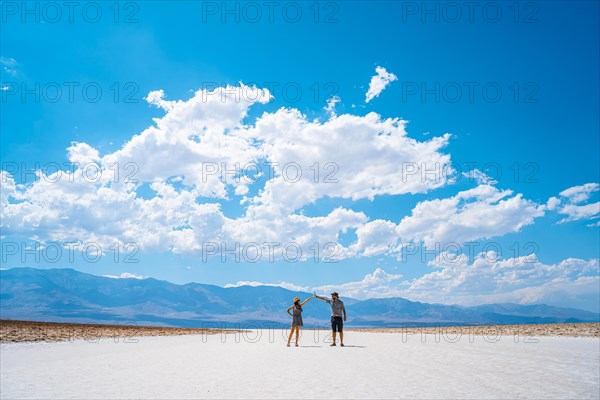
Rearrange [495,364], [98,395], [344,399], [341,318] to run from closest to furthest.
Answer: [344,399], [98,395], [495,364], [341,318]

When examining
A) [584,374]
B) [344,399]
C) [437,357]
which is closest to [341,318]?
[437,357]

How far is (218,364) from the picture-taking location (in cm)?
1380

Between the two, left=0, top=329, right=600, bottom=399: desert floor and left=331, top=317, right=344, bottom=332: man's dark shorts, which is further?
left=331, top=317, right=344, bottom=332: man's dark shorts

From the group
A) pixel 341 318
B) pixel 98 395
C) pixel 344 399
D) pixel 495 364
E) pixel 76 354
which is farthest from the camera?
pixel 341 318

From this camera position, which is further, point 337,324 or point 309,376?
point 337,324

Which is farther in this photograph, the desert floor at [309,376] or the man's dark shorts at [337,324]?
the man's dark shorts at [337,324]

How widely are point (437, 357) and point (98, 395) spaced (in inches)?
436

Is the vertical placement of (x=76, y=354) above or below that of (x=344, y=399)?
below

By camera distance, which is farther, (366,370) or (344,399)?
(366,370)

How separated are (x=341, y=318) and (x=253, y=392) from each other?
11898 mm

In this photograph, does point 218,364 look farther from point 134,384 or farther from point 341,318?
point 341,318

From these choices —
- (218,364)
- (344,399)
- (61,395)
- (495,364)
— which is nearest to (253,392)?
(344,399)

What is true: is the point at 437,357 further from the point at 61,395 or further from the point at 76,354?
the point at 76,354

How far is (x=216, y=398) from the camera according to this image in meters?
8.57
